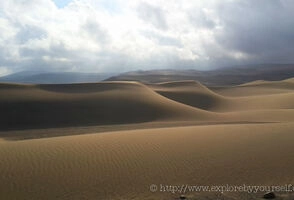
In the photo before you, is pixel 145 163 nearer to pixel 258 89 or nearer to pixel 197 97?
pixel 197 97

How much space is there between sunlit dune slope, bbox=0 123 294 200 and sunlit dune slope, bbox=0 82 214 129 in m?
14.5

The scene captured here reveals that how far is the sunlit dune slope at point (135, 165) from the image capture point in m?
7.06

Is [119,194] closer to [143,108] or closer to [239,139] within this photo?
[239,139]

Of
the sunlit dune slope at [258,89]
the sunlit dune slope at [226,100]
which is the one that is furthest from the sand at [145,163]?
the sunlit dune slope at [258,89]

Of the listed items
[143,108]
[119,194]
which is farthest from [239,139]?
[143,108]

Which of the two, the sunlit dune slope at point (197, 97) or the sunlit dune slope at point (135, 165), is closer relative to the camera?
the sunlit dune slope at point (135, 165)

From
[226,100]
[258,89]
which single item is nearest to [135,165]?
[226,100]

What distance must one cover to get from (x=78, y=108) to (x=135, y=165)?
20800 millimetres

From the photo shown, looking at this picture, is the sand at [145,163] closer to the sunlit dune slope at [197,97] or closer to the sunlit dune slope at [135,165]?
Answer: the sunlit dune slope at [135,165]

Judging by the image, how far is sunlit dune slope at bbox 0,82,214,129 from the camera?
1001 inches

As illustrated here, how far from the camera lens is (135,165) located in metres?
8.54

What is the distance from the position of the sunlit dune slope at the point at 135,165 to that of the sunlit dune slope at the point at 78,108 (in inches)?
570

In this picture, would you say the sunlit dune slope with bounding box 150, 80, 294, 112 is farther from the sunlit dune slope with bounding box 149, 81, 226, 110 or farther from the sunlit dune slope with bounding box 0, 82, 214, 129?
the sunlit dune slope with bounding box 0, 82, 214, 129

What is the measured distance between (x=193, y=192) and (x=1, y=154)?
6059mm
